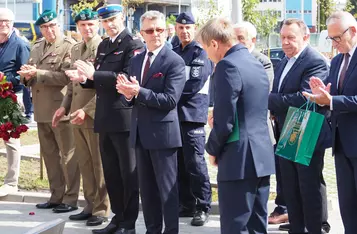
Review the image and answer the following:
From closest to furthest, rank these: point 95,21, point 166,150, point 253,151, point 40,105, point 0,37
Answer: point 253,151
point 166,150
point 95,21
point 40,105
point 0,37

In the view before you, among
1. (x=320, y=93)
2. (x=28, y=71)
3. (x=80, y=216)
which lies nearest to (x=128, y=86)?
(x=320, y=93)

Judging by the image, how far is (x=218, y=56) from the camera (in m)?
5.24

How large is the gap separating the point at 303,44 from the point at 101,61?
A: 2.05 metres

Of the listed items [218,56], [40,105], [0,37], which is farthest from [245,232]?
[0,37]

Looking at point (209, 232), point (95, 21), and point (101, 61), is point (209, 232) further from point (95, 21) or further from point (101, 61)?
point (95, 21)

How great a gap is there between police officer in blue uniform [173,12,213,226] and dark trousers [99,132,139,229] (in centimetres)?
80

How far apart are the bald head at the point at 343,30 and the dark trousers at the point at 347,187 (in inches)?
29.1

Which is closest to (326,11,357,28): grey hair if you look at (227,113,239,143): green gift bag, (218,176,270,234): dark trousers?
(227,113,239,143): green gift bag

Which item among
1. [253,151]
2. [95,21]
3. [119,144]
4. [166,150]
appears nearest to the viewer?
[253,151]

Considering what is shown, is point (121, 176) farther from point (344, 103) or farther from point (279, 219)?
point (344, 103)

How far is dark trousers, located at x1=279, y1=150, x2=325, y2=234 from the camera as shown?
6281mm

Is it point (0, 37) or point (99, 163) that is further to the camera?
point (0, 37)

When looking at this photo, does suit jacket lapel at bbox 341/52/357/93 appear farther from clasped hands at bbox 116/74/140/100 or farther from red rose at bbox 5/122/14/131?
red rose at bbox 5/122/14/131

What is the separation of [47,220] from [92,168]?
78 cm
